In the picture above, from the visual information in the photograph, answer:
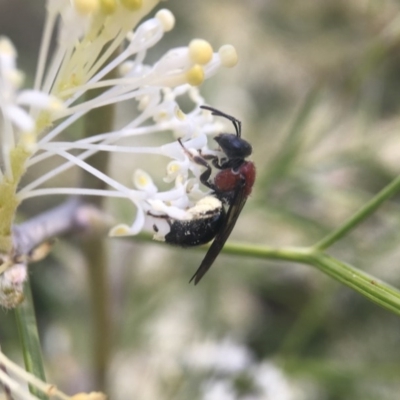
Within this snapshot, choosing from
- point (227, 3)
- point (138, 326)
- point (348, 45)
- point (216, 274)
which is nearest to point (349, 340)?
point (216, 274)

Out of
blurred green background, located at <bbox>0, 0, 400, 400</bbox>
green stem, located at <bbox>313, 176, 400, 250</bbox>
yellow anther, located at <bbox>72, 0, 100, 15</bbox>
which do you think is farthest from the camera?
blurred green background, located at <bbox>0, 0, 400, 400</bbox>

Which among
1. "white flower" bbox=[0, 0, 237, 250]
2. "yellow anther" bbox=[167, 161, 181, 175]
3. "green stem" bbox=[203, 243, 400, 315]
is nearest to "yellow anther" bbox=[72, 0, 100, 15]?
"white flower" bbox=[0, 0, 237, 250]

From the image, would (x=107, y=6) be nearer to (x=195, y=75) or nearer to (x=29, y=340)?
(x=195, y=75)

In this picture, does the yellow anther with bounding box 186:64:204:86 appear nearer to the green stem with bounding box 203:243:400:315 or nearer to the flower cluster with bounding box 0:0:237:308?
the flower cluster with bounding box 0:0:237:308

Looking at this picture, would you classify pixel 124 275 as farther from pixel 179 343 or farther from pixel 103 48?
pixel 103 48

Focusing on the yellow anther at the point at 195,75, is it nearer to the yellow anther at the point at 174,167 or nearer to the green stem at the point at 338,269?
the yellow anther at the point at 174,167
